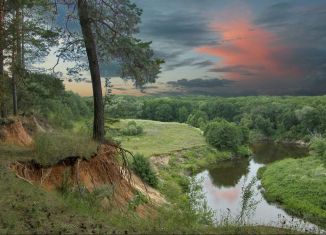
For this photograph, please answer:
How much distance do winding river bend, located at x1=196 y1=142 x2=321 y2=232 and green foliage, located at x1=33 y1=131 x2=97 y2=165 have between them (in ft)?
25.4

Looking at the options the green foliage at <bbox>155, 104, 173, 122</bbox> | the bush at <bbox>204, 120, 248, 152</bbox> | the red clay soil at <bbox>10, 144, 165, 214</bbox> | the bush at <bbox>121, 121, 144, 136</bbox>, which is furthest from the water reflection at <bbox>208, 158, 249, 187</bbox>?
the green foliage at <bbox>155, 104, 173, 122</bbox>

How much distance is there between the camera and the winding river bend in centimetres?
3597

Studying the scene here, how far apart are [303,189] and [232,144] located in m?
34.8

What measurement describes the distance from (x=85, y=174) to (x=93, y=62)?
5064mm

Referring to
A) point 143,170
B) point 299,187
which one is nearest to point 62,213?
point 143,170

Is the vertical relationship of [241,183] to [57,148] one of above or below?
below

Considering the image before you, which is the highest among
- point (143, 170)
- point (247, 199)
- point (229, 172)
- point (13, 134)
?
point (13, 134)

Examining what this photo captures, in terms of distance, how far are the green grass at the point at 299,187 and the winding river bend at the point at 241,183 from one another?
123 centimetres

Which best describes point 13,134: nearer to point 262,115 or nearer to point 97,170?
point 97,170

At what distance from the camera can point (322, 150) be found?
65438 millimetres

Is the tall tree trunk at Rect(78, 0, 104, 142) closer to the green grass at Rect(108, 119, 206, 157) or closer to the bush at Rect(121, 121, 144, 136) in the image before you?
the green grass at Rect(108, 119, 206, 157)

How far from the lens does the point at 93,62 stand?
64.4 feet

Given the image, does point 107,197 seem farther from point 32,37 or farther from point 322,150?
point 322,150

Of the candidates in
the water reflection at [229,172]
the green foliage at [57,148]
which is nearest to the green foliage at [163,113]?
the water reflection at [229,172]
